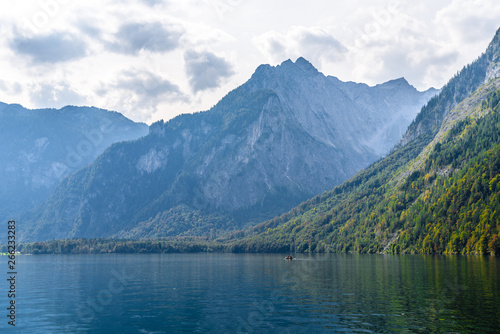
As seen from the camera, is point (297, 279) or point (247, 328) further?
point (297, 279)

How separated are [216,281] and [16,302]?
2042 inches

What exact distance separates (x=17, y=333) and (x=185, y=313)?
25.1m

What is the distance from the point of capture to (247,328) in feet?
217

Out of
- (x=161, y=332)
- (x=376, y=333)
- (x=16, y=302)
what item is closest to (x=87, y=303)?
(x=16, y=302)

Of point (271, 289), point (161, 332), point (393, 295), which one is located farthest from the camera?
point (271, 289)

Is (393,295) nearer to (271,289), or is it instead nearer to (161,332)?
(271,289)

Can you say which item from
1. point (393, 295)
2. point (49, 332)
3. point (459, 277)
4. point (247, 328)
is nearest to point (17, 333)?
point (49, 332)

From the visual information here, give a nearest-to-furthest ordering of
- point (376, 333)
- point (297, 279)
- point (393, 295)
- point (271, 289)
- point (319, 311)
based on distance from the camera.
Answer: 1. point (376, 333)
2. point (319, 311)
3. point (393, 295)
4. point (271, 289)
5. point (297, 279)

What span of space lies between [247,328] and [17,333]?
32562 mm

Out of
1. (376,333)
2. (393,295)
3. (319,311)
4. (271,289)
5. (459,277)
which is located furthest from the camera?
(459,277)

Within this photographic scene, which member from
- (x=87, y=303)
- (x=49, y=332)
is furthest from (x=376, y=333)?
(x=87, y=303)

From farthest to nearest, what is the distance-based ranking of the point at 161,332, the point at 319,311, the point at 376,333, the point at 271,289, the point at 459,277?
the point at 459,277 → the point at 271,289 → the point at 319,311 → the point at 161,332 → the point at 376,333

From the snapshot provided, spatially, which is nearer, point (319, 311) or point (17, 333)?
point (17, 333)

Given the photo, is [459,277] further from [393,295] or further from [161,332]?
[161,332]
